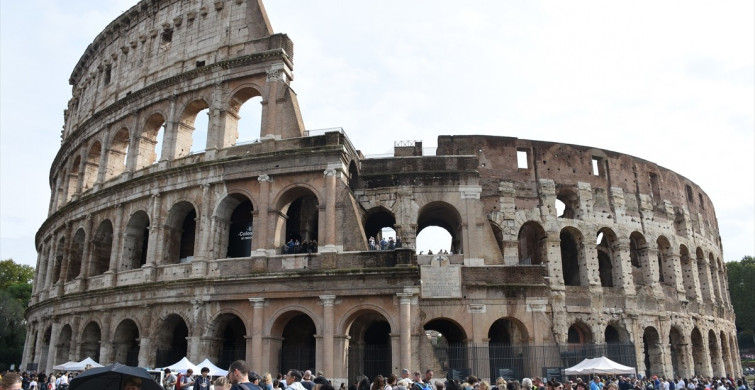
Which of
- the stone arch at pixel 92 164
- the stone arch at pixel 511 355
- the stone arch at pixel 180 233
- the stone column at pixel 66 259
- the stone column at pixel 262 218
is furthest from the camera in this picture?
the stone arch at pixel 92 164

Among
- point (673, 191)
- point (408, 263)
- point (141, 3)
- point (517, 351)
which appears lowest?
point (517, 351)

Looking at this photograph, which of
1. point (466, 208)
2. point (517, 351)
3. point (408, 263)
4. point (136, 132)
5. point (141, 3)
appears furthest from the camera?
point (141, 3)

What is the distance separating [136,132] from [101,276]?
20.0 feet

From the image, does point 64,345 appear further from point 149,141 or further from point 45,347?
point 149,141

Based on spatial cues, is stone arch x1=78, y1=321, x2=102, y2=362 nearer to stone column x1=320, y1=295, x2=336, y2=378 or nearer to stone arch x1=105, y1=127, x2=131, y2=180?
stone arch x1=105, y1=127, x2=131, y2=180

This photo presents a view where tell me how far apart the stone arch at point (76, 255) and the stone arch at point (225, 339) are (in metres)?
9.10

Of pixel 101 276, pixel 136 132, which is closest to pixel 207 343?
pixel 101 276

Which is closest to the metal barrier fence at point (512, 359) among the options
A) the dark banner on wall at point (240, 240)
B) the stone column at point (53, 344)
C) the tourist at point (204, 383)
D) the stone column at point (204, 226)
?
the dark banner on wall at point (240, 240)

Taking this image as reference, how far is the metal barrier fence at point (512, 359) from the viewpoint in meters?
18.7

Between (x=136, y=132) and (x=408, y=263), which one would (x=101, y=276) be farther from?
(x=408, y=263)

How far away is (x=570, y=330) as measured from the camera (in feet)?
81.0

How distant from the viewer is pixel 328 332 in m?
18.2

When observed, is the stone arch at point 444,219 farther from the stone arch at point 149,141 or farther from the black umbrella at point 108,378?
the black umbrella at point 108,378

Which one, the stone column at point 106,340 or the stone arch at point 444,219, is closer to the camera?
the stone column at point 106,340
